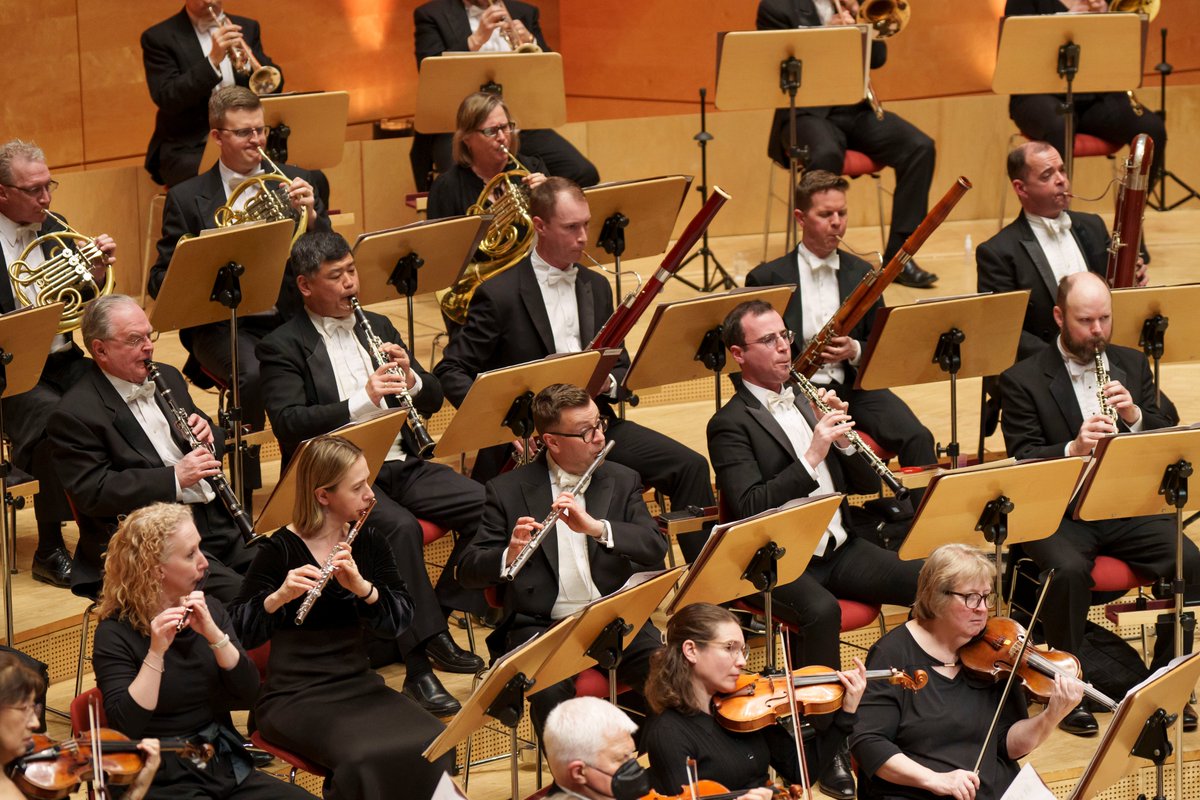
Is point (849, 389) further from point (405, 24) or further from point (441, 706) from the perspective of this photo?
point (405, 24)

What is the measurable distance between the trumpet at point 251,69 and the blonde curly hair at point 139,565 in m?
3.17

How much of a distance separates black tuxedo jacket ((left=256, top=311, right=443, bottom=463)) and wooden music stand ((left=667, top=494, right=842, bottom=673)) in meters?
1.22

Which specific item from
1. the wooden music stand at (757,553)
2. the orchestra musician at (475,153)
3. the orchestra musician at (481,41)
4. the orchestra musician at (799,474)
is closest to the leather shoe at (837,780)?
the orchestra musician at (799,474)

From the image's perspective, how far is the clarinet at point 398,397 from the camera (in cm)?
469

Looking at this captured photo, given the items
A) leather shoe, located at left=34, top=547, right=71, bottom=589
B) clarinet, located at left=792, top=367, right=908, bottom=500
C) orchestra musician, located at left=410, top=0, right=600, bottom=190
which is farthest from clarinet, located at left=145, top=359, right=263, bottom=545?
orchestra musician, located at left=410, top=0, right=600, bottom=190

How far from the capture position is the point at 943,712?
3.97 m

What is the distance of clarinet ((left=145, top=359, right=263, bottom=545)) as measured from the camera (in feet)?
14.7

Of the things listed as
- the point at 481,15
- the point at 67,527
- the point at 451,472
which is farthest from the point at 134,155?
the point at 451,472

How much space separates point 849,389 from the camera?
545 cm

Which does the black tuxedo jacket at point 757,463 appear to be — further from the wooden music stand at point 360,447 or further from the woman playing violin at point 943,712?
the wooden music stand at point 360,447

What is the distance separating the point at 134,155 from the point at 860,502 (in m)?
3.99

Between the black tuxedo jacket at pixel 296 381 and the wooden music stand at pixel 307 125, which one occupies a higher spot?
the wooden music stand at pixel 307 125

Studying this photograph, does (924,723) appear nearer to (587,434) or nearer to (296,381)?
(587,434)

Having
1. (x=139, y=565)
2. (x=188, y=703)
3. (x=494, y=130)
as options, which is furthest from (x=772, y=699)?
(x=494, y=130)
